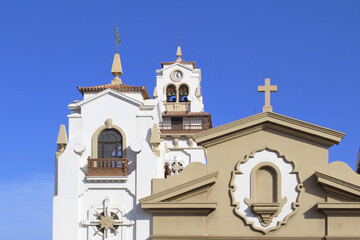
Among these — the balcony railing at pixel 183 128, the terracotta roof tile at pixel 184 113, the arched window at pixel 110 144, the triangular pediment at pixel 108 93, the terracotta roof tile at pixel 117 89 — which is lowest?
the arched window at pixel 110 144

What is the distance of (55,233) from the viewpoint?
35.2 m

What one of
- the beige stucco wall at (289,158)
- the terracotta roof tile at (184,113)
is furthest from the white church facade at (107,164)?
the terracotta roof tile at (184,113)

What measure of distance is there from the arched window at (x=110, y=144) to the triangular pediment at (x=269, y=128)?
3.69m

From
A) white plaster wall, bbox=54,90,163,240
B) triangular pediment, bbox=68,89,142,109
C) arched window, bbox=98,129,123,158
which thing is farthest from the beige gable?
triangular pediment, bbox=68,89,142,109

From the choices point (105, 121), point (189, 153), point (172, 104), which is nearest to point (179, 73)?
point (172, 104)

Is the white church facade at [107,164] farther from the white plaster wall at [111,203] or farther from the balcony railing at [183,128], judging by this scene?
the balcony railing at [183,128]

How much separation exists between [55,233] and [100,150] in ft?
13.5

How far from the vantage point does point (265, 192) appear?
34719mm

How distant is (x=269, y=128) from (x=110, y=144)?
704 cm

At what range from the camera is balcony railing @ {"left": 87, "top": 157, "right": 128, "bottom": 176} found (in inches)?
1398

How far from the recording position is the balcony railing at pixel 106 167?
35500 mm

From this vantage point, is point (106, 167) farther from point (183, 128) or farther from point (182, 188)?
point (183, 128)

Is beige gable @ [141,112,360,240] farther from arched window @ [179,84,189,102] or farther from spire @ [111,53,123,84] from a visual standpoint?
arched window @ [179,84,189,102]

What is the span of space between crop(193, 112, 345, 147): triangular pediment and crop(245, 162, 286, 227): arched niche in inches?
63.9
